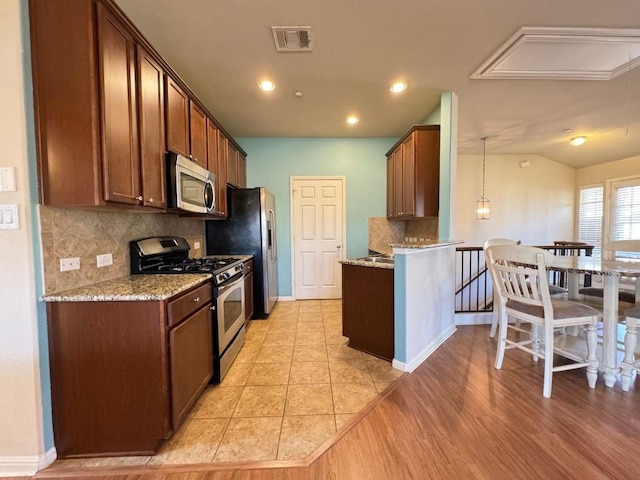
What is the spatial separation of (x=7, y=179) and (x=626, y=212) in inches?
305

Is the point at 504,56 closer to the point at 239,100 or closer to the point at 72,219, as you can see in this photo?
the point at 239,100

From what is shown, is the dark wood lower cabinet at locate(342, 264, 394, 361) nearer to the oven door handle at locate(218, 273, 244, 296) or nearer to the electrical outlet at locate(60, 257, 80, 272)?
the oven door handle at locate(218, 273, 244, 296)

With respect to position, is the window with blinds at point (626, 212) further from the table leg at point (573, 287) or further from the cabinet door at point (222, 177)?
the cabinet door at point (222, 177)

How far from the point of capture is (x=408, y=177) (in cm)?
349

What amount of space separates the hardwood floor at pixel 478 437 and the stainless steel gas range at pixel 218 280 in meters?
0.87

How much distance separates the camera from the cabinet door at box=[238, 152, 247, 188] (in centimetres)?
404

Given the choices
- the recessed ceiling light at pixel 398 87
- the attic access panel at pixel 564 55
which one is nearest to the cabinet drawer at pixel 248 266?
the recessed ceiling light at pixel 398 87

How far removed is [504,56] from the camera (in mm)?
2256

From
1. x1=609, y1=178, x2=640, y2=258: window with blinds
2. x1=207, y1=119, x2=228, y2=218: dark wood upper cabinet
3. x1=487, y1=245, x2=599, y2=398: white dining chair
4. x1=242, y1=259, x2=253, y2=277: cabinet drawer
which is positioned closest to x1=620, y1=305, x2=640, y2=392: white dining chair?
x1=487, y1=245, x2=599, y2=398: white dining chair

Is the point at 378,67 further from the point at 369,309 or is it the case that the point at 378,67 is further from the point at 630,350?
the point at 630,350

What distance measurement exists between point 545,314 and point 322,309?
2674mm

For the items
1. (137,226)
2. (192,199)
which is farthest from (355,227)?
(137,226)

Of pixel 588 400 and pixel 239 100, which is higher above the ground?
pixel 239 100

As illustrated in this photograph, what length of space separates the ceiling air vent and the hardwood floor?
2.69 meters
